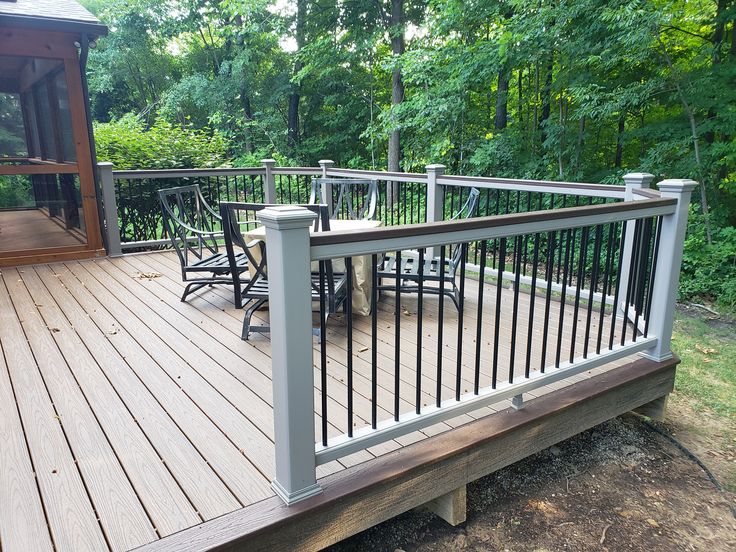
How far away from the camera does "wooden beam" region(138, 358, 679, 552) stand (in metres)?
1.64

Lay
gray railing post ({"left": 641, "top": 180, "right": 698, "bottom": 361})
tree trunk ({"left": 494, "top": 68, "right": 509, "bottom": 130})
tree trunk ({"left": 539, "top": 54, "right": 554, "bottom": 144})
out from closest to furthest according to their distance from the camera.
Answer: gray railing post ({"left": 641, "top": 180, "right": 698, "bottom": 361}) < tree trunk ({"left": 539, "top": 54, "right": 554, "bottom": 144}) < tree trunk ({"left": 494, "top": 68, "right": 509, "bottom": 130})

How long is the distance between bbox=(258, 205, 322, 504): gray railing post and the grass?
9.32ft

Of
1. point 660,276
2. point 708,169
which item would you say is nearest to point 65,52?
point 660,276

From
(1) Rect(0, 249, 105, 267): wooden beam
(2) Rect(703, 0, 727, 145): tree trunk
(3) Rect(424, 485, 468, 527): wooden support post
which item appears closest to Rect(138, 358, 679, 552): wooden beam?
(3) Rect(424, 485, 468, 527): wooden support post

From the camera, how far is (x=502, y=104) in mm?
9266

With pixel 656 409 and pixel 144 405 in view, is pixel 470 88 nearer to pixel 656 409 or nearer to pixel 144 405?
pixel 656 409

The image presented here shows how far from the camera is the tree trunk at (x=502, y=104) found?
355 inches

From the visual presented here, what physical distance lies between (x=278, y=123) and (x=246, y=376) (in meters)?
13.4

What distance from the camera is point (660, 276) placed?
9.07ft

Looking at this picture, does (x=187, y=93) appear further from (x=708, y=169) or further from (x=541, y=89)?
(x=708, y=169)

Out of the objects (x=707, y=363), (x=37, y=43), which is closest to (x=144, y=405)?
(x=707, y=363)

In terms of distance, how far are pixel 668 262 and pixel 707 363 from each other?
1805mm

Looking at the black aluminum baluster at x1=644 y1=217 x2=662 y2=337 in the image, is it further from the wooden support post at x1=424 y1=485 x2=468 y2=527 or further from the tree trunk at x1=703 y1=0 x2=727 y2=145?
the tree trunk at x1=703 y1=0 x2=727 y2=145

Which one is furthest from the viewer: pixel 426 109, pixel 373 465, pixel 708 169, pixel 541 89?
pixel 426 109
